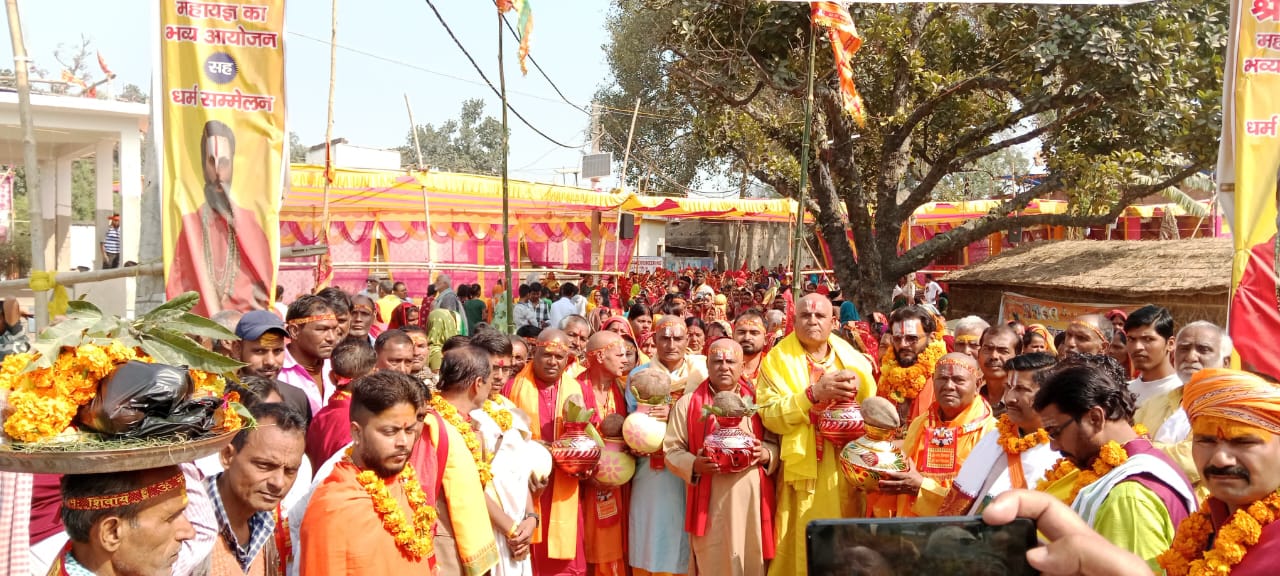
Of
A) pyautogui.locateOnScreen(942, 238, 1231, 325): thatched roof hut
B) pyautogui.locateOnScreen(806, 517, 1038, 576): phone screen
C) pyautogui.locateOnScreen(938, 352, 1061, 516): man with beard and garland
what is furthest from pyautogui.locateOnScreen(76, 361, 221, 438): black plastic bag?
pyautogui.locateOnScreen(942, 238, 1231, 325): thatched roof hut

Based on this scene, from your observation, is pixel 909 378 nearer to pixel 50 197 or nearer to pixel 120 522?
pixel 120 522

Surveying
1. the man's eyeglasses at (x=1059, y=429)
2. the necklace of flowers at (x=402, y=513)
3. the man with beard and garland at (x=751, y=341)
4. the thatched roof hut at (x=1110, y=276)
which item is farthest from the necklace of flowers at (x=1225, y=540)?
the thatched roof hut at (x=1110, y=276)

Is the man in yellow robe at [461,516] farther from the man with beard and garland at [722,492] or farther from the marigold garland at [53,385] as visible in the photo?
the marigold garland at [53,385]

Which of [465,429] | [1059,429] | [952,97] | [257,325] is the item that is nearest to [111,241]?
[257,325]

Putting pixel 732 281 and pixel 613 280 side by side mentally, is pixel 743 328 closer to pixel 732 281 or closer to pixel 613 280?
pixel 613 280

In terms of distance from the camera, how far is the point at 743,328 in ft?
20.8

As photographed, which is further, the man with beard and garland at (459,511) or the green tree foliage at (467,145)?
the green tree foliage at (467,145)

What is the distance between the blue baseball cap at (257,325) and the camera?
179 inches

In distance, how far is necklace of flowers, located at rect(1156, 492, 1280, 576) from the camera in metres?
2.39

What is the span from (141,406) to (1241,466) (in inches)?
108

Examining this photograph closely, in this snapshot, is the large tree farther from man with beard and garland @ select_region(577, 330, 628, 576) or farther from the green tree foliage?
the green tree foliage

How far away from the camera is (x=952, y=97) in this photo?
49.0 feet

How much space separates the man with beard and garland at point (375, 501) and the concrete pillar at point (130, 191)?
894 cm

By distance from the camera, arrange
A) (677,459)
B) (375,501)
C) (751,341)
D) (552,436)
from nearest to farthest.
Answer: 1. (375,501)
2. (677,459)
3. (552,436)
4. (751,341)
